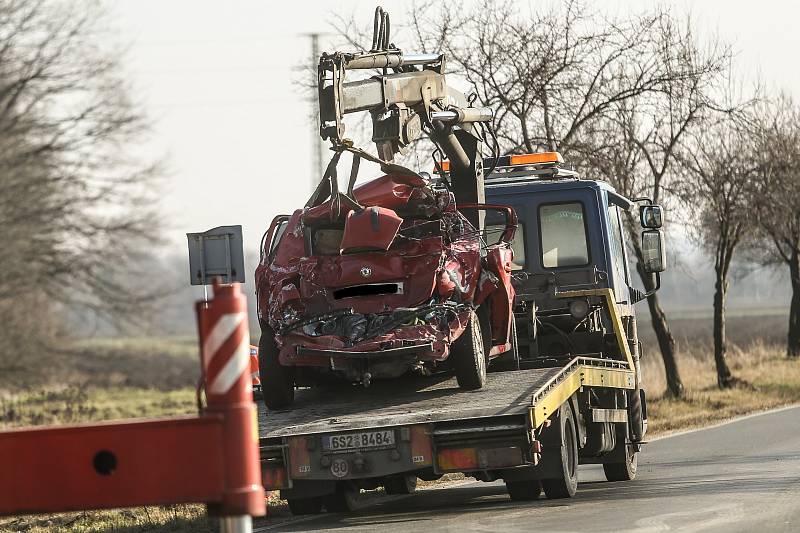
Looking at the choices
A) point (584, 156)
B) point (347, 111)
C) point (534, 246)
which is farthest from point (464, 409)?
point (584, 156)

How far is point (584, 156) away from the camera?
2531 centimetres

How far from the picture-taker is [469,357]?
1180 cm

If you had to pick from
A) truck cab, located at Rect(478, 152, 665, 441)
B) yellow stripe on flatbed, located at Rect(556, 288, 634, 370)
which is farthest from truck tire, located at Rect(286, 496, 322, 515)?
yellow stripe on flatbed, located at Rect(556, 288, 634, 370)

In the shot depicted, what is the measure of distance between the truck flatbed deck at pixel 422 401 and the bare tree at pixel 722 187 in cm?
1564

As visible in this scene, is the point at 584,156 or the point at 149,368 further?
the point at 149,368

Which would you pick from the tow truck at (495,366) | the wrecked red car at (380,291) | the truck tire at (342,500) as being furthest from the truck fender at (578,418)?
the truck tire at (342,500)

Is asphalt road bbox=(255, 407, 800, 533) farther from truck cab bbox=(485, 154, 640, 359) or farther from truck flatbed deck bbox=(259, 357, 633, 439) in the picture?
truck cab bbox=(485, 154, 640, 359)

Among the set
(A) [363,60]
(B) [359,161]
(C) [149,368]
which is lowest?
(C) [149,368]

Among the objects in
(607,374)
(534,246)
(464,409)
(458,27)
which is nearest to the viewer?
(464,409)

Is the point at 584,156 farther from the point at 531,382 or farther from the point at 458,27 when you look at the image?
the point at 531,382

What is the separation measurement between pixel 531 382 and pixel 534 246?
396cm

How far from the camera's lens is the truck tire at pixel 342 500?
12.5 m

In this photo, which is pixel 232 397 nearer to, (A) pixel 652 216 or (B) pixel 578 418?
(B) pixel 578 418

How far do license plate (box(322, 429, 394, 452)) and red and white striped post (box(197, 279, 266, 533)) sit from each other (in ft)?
14.0
